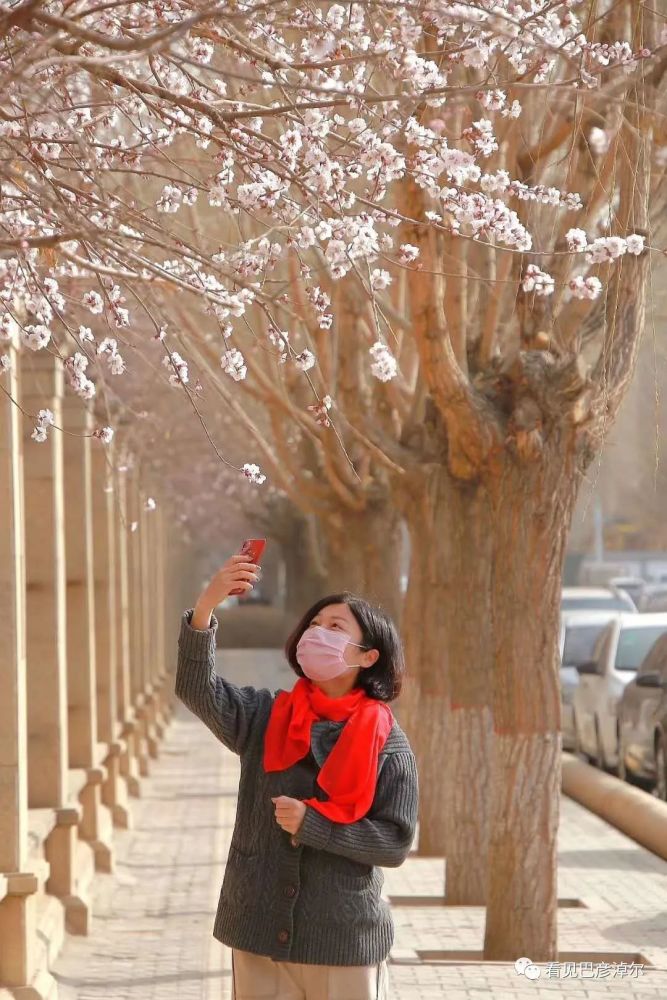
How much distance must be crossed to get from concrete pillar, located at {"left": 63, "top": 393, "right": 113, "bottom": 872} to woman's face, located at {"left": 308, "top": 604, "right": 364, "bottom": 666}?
24.0 ft

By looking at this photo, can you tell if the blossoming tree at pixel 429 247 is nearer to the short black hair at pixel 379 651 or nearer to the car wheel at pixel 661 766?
the short black hair at pixel 379 651

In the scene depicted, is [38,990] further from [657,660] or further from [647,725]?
[657,660]

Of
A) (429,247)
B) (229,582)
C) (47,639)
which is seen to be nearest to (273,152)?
(229,582)

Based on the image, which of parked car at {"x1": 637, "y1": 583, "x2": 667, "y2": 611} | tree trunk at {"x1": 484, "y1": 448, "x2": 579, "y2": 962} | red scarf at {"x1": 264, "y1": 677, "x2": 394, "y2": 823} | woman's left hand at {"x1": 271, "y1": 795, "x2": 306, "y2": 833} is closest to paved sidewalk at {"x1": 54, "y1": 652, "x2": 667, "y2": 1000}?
tree trunk at {"x1": 484, "y1": 448, "x2": 579, "y2": 962}

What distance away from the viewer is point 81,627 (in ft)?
40.2

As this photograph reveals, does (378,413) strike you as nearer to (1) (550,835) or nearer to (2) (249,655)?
(1) (550,835)

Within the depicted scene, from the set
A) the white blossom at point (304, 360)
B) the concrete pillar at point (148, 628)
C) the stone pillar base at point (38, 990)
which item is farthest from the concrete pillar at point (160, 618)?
the white blossom at point (304, 360)

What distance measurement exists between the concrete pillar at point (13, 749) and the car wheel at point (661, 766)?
759 cm

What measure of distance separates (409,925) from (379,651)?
5.37 meters

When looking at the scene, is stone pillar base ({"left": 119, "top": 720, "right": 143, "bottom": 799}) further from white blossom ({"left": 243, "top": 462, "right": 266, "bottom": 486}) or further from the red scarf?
the red scarf

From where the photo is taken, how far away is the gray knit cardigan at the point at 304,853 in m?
4.43

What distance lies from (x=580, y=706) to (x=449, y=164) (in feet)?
49.5

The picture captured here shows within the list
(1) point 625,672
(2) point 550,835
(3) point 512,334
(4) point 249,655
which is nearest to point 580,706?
(1) point 625,672

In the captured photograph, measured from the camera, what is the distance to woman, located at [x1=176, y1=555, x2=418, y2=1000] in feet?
14.5
